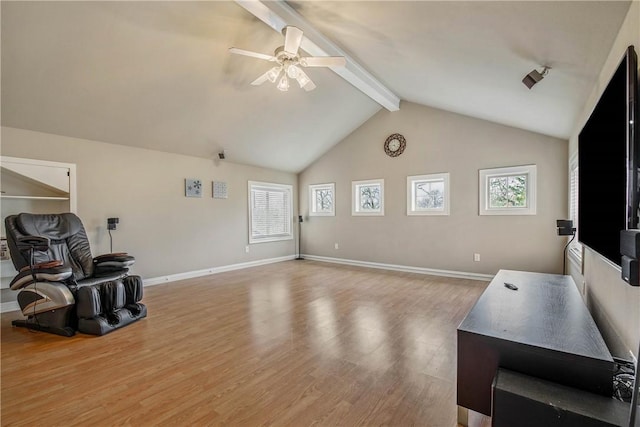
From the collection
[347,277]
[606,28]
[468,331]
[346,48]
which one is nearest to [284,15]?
[346,48]

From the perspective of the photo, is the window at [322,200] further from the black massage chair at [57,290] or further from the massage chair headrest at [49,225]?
the massage chair headrest at [49,225]

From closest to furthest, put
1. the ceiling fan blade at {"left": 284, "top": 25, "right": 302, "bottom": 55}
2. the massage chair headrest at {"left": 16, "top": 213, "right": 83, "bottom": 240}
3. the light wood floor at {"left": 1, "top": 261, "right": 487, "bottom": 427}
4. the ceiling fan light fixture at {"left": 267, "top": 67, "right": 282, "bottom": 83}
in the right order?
the light wood floor at {"left": 1, "top": 261, "right": 487, "bottom": 427} → the ceiling fan blade at {"left": 284, "top": 25, "right": 302, "bottom": 55} → the massage chair headrest at {"left": 16, "top": 213, "right": 83, "bottom": 240} → the ceiling fan light fixture at {"left": 267, "top": 67, "right": 282, "bottom": 83}

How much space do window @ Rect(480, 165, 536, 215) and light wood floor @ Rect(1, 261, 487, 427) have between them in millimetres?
1847

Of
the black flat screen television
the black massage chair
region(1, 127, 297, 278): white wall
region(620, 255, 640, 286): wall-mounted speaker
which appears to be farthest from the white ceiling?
the black massage chair

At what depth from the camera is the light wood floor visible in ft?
5.53

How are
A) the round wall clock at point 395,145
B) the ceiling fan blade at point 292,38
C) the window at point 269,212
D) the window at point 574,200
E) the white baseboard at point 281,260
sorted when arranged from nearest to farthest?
the ceiling fan blade at point 292,38, the window at point 574,200, the white baseboard at point 281,260, the round wall clock at point 395,145, the window at point 269,212

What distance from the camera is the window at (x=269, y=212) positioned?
652 centimetres

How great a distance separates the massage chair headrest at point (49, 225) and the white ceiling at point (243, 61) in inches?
52.2

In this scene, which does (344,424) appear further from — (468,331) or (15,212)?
(15,212)

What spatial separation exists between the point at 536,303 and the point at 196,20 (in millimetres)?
3982

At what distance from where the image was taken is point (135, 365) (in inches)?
88.1

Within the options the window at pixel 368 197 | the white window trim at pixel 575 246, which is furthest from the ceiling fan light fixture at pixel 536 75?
the window at pixel 368 197

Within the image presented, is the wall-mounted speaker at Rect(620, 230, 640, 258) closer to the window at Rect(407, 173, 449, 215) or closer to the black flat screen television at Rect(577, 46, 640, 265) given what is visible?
the black flat screen television at Rect(577, 46, 640, 265)

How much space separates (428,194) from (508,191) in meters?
1.29
